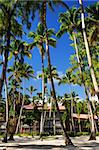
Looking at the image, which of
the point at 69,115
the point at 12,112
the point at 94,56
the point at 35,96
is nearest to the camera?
the point at 94,56

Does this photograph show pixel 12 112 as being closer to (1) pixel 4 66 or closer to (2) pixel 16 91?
(2) pixel 16 91

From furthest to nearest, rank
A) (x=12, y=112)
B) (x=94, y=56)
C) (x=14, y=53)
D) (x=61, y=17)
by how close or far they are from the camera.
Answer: (x=12, y=112) < (x=14, y=53) < (x=94, y=56) < (x=61, y=17)

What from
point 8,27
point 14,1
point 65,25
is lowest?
point 8,27

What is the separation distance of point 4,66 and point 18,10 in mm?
5231

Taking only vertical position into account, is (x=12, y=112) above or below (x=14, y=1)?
below

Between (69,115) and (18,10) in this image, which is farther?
(69,115)

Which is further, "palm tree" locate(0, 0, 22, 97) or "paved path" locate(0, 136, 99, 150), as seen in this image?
"palm tree" locate(0, 0, 22, 97)

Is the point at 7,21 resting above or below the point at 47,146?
above

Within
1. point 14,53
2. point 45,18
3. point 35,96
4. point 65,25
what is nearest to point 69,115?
point 35,96

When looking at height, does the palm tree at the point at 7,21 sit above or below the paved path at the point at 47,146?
above

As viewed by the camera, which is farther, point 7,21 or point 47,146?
point 7,21

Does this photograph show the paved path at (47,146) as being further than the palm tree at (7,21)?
No

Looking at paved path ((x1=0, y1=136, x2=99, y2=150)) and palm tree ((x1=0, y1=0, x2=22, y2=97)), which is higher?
palm tree ((x1=0, y1=0, x2=22, y2=97))

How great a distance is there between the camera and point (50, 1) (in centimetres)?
2858
